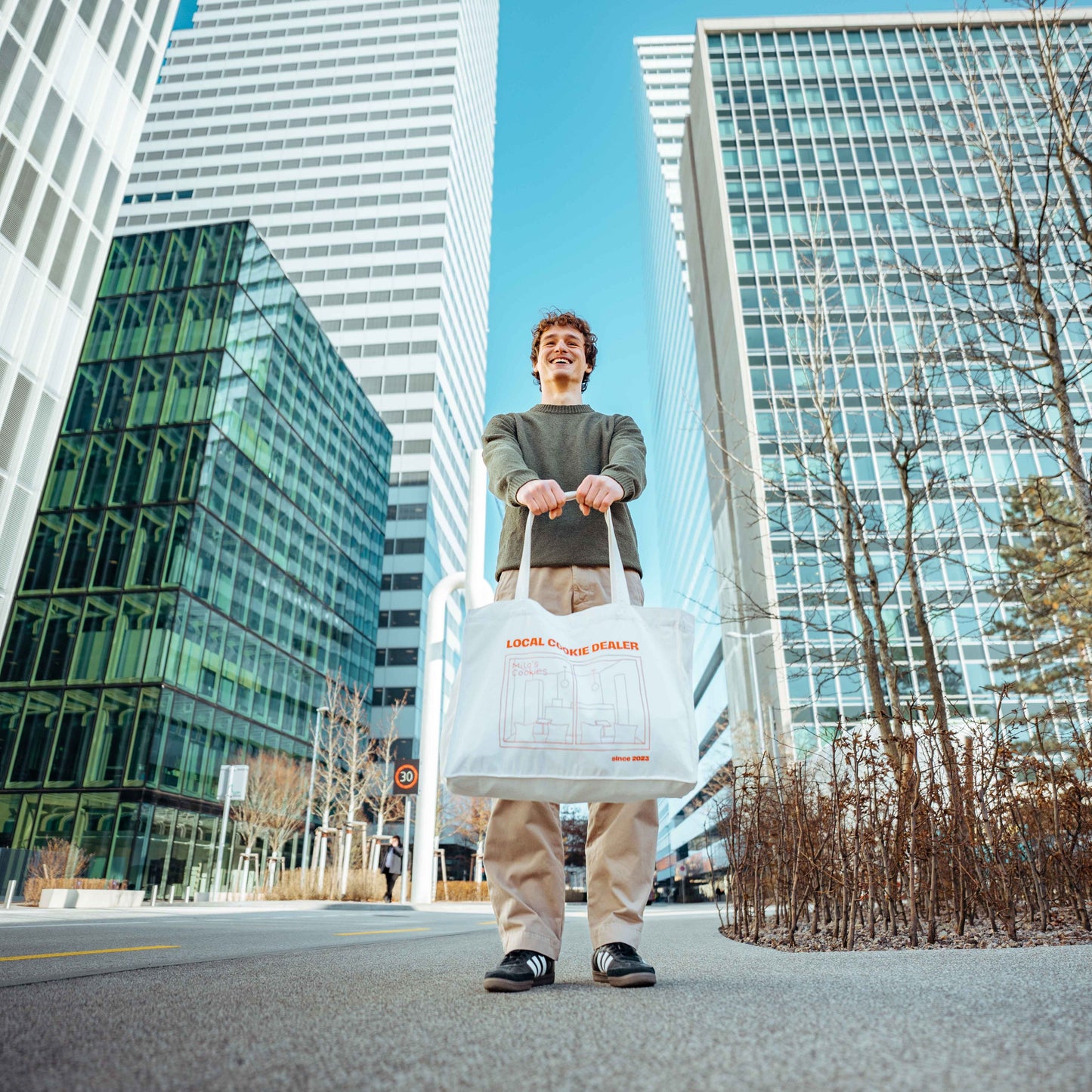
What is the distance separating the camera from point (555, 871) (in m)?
2.39

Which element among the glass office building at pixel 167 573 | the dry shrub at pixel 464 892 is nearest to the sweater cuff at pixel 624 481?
the glass office building at pixel 167 573

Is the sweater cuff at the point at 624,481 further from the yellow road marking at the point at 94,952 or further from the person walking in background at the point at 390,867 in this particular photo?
the person walking in background at the point at 390,867

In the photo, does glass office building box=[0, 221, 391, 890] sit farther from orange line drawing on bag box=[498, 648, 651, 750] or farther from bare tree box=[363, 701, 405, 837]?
orange line drawing on bag box=[498, 648, 651, 750]

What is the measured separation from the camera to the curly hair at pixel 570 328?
322cm

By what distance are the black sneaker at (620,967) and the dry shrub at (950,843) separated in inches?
83.5

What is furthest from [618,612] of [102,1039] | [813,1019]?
[102,1039]

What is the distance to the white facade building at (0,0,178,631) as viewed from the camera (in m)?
13.5

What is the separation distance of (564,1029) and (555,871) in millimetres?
931

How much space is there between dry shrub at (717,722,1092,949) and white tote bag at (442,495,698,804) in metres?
2.36

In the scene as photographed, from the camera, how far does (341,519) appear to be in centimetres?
3947

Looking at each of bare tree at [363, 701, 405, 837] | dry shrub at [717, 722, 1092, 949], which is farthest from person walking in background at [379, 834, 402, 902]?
dry shrub at [717, 722, 1092, 949]

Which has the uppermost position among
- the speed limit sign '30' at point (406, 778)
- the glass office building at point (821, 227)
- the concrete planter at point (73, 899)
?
the glass office building at point (821, 227)

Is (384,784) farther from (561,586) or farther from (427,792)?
(561,586)

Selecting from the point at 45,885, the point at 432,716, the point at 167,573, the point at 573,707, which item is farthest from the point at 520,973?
the point at 167,573
